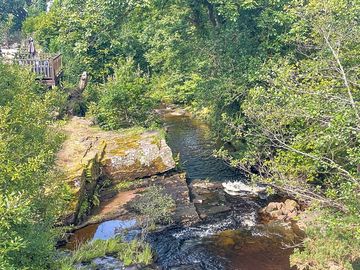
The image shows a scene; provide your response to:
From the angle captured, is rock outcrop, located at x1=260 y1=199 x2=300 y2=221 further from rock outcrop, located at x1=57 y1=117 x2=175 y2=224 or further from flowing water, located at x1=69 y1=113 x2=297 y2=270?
rock outcrop, located at x1=57 y1=117 x2=175 y2=224

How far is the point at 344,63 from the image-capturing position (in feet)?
40.9

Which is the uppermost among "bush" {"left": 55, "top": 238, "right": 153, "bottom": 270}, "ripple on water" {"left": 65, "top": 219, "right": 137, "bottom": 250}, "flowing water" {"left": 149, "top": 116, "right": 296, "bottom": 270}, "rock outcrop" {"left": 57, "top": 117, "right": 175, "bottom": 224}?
"rock outcrop" {"left": 57, "top": 117, "right": 175, "bottom": 224}

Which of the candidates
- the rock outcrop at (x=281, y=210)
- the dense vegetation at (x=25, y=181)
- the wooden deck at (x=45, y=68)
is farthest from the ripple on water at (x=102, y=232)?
the wooden deck at (x=45, y=68)

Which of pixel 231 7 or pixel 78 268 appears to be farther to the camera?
pixel 231 7

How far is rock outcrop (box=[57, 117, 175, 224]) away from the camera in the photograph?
15680 millimetres

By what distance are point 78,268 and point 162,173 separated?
8031 millimetres

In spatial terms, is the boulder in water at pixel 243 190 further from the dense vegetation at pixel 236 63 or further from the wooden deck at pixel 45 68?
the wooden deck at pixel 45 68

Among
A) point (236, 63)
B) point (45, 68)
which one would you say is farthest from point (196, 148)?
point (45, 68)

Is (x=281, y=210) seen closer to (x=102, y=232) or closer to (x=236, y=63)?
(x=236, y=63)

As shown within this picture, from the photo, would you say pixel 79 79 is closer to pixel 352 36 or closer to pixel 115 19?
pixel 115 19

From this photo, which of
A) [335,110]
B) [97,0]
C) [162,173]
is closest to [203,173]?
[162,173]

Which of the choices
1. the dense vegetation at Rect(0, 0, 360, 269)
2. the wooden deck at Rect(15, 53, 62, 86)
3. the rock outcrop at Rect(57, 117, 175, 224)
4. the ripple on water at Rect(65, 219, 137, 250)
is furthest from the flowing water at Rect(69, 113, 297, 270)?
the wooden deck at Rect(15, 53, 62, 86)

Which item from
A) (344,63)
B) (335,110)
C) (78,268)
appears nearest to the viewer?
(335,110)

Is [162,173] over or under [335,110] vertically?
under
